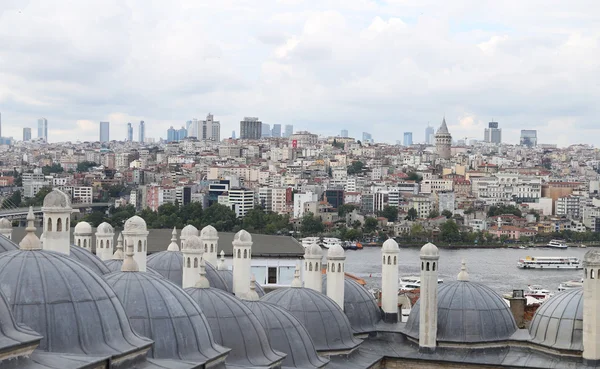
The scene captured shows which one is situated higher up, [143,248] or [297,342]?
[143,248]

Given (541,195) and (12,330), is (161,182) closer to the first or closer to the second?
(541,195)

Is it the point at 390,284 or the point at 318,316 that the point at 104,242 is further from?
the point at 390,284

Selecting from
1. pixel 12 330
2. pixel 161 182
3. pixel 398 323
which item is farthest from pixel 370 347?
pixel 161 182

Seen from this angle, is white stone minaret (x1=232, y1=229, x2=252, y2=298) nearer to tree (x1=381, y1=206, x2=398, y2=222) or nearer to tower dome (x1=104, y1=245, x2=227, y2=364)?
tower dome (x1=104, y1=245, x2=227, y2=364)

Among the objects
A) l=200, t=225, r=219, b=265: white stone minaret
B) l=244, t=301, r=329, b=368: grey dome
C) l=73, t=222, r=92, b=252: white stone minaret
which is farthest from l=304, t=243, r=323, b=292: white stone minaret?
l=73, t=222, r=92, b=252: white stone minaret

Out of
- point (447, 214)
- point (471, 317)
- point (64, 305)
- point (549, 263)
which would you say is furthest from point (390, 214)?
point (64, 305)

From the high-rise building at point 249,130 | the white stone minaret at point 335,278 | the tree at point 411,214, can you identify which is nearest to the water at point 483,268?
the tree at point 411,214
